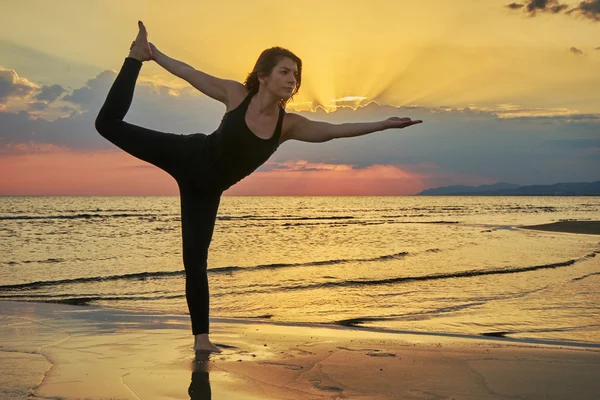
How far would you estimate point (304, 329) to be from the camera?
7.59 meters

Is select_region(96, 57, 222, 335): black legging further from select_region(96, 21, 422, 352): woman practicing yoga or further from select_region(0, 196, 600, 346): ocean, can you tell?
select_region(0, 196, 600, 346): ocean

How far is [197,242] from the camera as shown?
526 cm

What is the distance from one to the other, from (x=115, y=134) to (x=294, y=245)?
2012cm

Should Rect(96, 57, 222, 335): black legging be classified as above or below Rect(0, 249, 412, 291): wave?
above

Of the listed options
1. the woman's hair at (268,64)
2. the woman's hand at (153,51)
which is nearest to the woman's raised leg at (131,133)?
the woman's hand at (153,51)

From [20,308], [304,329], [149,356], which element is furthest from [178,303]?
[149,356]

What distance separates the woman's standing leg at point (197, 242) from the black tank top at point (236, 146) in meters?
0.27

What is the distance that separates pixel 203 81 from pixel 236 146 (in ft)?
2.11

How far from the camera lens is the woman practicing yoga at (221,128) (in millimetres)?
4828

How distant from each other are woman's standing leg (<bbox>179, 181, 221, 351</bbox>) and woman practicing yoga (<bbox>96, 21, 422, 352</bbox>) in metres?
0.01

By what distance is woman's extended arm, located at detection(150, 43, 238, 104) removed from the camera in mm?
4957

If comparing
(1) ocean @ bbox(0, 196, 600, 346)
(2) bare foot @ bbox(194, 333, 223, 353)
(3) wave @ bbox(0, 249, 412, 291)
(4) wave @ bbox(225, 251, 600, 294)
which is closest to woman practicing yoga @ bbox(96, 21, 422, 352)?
(2) bare foot @ bbox(194, 333, 223, 353)

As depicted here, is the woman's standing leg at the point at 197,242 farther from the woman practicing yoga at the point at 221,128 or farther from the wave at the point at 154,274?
the wave at the point at 154,274

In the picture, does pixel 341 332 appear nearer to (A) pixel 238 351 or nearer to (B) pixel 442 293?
(A) pixel 238 351
